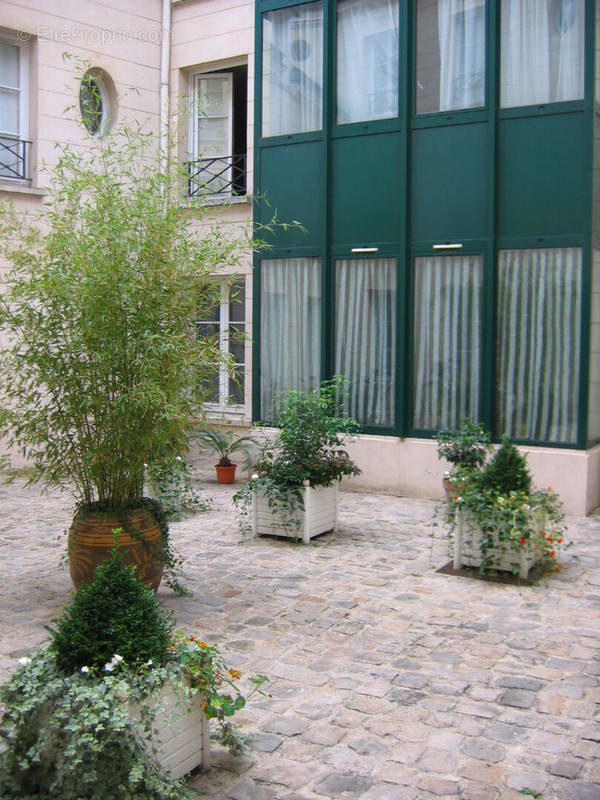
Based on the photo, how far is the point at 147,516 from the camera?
18.7 ft

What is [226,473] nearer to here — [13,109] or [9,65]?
[13,109]

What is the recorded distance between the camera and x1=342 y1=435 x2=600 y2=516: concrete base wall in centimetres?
877

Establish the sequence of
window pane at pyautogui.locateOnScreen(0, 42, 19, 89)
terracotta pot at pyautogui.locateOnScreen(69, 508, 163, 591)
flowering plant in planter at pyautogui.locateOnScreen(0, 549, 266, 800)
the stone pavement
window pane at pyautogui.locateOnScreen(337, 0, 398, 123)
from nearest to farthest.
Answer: flowering plant in planter at pyautogui.locateOnScreen(0, 549, 266, 800) → the stone pavement → terracotta pot at pyautogui.locateOnScreen(69, 508, 163, 591) → window pane at pyautogui.locateOnScreen(337, 0, 398, 123) → window pane at pyautogui.locateOnScreen(0, 42, 19, 89)

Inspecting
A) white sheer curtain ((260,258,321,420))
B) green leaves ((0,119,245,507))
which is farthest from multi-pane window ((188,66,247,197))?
green leaves ((0,119,245,507))

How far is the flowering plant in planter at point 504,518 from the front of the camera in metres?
6.40

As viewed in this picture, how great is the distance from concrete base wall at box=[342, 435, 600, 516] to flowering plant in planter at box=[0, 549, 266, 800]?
5857mm

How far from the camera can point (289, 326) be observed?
10.6m

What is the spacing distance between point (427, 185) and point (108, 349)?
211 inches

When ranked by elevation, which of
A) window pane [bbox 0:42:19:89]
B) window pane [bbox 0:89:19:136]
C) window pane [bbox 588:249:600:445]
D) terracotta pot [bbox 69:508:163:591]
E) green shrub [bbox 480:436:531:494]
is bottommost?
terracotta pot [bbox 69:508:163:591]

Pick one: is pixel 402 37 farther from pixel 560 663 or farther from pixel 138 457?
pixel 560 663

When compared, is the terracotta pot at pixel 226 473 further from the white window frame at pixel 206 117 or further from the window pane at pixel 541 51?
the window pane at pixel 541 51

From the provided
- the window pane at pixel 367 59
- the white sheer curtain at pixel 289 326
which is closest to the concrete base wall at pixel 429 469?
the white sheer curtain at pixel 289 326

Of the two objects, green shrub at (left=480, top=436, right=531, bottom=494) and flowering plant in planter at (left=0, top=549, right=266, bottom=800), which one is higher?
green shrub at (left=480, top=436, right=531, bottom=494)

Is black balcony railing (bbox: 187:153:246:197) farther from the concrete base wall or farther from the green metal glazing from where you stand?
the concrete base wall
